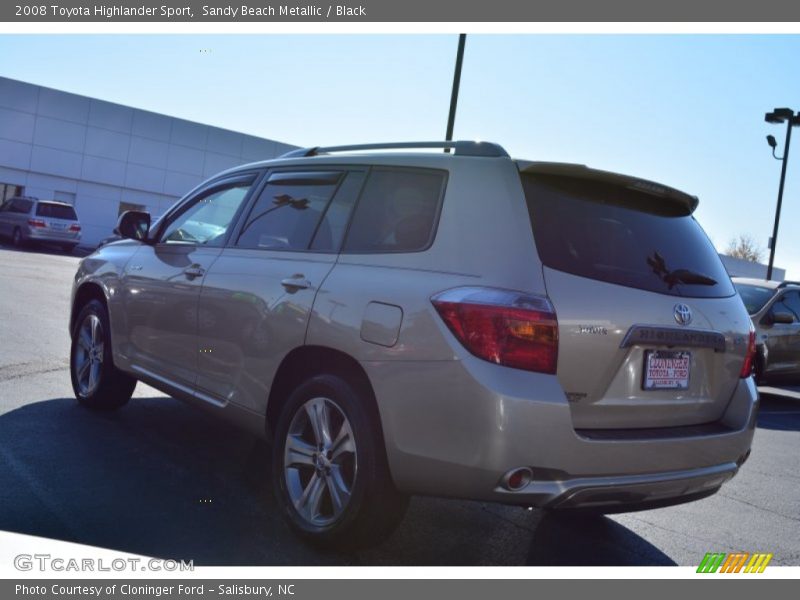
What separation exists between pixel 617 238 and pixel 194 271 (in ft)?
8.34

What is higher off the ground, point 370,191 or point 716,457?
point 370,191

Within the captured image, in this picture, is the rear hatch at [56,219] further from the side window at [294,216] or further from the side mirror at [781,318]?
the side window at [294,216]

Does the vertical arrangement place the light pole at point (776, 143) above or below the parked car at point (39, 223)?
above

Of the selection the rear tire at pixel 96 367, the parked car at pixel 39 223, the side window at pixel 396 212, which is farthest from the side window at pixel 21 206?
the side window at pixel 396 212

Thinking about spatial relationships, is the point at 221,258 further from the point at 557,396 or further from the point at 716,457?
the point at 716,457

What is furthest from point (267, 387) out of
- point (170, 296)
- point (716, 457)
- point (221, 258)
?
point (716, 457)

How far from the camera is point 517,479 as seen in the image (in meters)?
3.14

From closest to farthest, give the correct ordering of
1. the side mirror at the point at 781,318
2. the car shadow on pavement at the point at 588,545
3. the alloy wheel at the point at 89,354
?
the car shadow on pavement at the point at 588,545 < the alloy wheel at the point at 89,354 < the side mirror at the point at 781,318

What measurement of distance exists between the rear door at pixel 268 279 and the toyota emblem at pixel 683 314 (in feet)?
5.20

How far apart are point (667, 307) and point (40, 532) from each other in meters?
2.88

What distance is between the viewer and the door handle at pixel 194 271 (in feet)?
15.9

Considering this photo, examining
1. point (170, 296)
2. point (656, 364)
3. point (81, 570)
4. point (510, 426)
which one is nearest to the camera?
point (510, 426)

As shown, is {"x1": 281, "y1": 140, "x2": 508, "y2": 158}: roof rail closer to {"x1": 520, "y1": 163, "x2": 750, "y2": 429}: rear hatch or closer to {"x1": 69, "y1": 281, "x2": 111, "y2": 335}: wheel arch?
{"x1": 520, "y1": 163, "x2": 750, "y2": 429}: rear hatch

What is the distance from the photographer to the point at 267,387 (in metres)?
4.13
